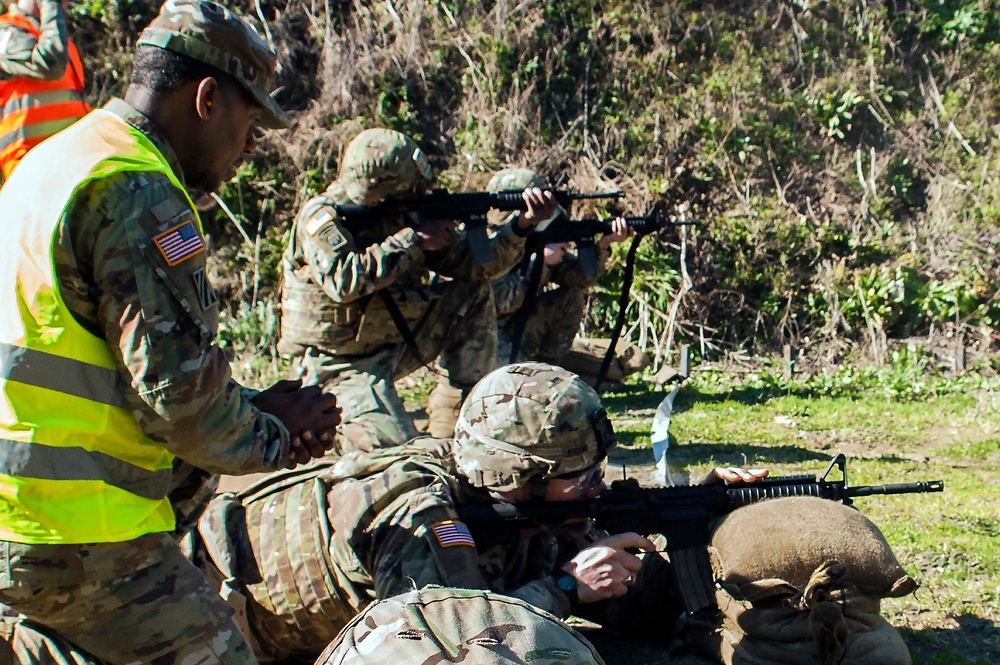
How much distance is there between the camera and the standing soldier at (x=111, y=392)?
6.83ft

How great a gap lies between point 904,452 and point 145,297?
5.91 m

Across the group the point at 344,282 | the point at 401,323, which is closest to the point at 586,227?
the point at 401,323

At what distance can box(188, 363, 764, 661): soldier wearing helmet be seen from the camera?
112 inches

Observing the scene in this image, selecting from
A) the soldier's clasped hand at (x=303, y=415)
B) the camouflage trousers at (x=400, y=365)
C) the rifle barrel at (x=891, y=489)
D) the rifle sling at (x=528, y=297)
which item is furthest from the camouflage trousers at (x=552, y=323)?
the soldier's clasped hand at (x=303, y=415)

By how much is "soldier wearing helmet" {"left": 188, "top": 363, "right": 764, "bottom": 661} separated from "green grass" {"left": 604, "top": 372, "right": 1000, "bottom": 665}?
60.5 inches

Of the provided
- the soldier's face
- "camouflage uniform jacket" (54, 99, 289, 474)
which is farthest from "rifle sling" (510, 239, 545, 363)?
"camouflage uniform jacket" (54, 99, 289, 474)

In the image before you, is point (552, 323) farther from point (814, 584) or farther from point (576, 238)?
point (814, 584)

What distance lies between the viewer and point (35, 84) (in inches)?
216

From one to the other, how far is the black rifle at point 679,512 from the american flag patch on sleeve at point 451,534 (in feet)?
1.03

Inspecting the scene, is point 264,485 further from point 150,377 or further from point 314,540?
point 150,377

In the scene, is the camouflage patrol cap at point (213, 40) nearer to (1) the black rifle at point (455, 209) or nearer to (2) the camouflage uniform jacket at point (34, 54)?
(1) the black rifle at point (455, 209)

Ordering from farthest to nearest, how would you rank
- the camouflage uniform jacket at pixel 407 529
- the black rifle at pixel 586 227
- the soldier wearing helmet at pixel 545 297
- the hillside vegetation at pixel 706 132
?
the hillside vegetation at pixel 706 132 < the soldier wearing helmet at pixel 545 297 < the black rifle at pixel 586 227 < the camouflage uniform jacket at pixel 407 529

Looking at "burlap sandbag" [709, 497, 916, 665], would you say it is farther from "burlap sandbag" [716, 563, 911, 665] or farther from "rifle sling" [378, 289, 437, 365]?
"rifle sling" [378, 289, 437, 365]

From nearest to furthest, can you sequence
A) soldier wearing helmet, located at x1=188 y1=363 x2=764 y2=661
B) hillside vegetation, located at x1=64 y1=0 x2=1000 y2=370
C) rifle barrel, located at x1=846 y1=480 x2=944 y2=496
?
1. soldier wearing helmet, located at x1=188 y1=363 x2=764 y2=661
2. rifle barrel, located at x1=846 y1=480 x2=944 y2=496
3. hillside vegetation, located at x1=64 y1=0 x2=1000 y2=370
